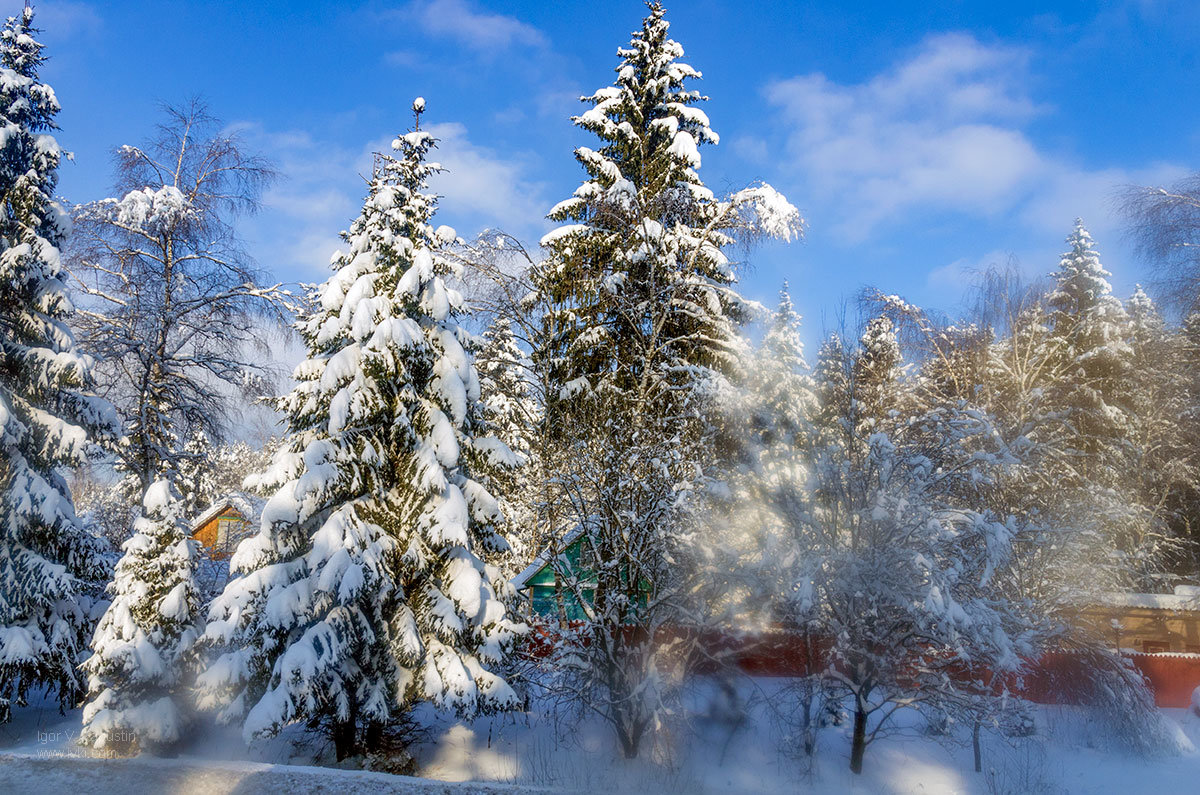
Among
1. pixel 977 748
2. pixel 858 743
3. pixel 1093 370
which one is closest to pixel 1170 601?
pixel 1093 370

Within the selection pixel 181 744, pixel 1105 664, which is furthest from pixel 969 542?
pixel 181 744

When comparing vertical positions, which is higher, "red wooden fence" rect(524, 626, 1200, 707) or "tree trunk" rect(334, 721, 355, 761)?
"red wooden fence" rect(524, 626, 1200, 707)

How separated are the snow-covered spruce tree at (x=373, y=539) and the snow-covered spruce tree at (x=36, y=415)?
11.4 feet

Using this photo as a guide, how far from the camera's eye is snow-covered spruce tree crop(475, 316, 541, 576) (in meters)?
12.2

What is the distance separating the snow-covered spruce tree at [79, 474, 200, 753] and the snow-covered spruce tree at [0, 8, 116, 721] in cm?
138

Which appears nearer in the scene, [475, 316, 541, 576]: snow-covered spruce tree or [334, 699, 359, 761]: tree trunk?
[334, 699, 359, 761]: tree trunk

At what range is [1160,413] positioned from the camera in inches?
856

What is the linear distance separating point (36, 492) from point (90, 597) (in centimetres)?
220

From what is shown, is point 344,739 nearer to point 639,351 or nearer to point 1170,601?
point 639,351

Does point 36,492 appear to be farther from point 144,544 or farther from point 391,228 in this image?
point 391,228

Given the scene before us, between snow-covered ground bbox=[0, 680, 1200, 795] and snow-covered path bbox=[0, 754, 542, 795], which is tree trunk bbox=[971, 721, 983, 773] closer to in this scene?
snow-covered ground bbox=[0, 680, 1200, 795]

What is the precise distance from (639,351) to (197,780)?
10788 mm

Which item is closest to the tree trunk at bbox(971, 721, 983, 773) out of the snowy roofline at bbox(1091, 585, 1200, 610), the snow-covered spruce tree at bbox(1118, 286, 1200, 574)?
the snowy roofline at bbox(1091, 585, 1200, 610)

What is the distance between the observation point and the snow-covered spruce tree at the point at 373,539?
29.1 ft
